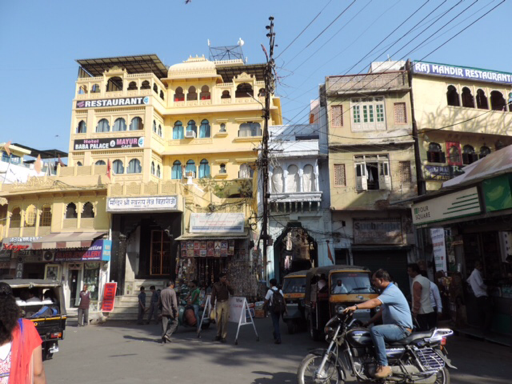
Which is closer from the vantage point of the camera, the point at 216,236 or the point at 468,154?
the point at 216,236

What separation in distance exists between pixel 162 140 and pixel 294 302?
24.0m

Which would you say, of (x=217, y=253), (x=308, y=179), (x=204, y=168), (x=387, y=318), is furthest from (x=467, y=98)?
(x=387, y=318)

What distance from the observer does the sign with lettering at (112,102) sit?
102ft

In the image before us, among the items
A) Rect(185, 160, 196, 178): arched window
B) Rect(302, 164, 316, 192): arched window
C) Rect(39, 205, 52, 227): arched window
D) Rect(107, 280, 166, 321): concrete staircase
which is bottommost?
Rect(107, 280, 166, 321): concrete staircase

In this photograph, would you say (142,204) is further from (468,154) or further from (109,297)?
(468,154)

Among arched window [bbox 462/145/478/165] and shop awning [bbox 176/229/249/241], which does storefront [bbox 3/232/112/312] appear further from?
arched window [bbox 462/145/478/165]

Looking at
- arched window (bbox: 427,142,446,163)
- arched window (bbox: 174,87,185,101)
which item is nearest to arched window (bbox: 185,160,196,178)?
arched window (bbox: 174,87,185,101)

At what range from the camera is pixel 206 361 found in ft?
26.1

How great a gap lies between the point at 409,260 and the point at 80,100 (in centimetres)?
2818

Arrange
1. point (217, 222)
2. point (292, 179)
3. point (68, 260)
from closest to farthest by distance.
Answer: point (217, 222) → point (68, 260) → point (292, 179)

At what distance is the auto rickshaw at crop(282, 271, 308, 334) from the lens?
38.3ft

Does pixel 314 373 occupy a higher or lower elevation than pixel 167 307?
lower

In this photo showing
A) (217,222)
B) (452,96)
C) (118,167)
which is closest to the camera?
(217,222)

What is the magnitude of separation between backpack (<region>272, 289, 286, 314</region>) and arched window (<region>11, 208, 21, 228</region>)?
71.1 feet
